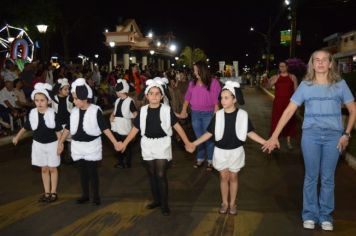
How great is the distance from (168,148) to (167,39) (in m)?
65.1

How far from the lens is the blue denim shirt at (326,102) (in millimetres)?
5000

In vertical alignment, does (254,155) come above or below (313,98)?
below

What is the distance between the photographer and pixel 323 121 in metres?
5.00

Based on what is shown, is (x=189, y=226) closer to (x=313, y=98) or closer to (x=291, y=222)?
(x=291, y=222)

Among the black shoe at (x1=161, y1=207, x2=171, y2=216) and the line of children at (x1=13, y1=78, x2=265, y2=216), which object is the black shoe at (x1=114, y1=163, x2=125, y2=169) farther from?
the black shoe at (x1=161, y1=207, x2=171, y2=216)

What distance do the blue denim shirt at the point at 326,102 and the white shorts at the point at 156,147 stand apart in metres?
1.74

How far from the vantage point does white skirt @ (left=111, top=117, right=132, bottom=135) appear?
27.8 feet

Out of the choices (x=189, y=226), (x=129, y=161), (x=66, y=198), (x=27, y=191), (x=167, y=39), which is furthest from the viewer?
(x=167, y=39)

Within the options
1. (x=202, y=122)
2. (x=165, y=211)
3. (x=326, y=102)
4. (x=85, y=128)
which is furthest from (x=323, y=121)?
(x=202, y=122)

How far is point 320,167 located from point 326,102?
0.75 metres

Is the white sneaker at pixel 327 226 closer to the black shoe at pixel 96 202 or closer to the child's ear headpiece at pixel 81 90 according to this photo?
the black shoe at pixel 96 202

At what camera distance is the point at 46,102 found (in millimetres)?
6410

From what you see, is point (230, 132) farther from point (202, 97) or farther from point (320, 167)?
point (202, 97)

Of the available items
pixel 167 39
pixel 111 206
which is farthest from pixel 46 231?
pixel 167 39
